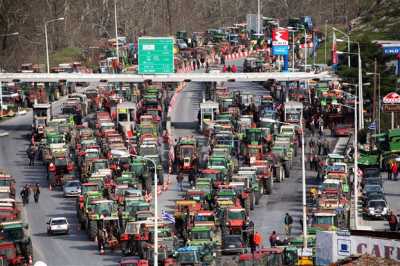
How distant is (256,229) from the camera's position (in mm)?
99750

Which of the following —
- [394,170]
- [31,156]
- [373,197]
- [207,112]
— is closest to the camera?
[373,197]

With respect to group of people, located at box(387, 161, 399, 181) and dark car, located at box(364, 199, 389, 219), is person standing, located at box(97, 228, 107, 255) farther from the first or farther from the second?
group of people, located at box(387, 161, 399, 181)

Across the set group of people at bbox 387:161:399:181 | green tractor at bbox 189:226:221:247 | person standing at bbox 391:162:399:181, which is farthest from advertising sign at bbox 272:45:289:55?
green tractor at bbox 189:226:221:247

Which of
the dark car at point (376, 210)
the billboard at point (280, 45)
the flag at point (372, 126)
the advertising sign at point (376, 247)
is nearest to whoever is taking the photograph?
the advertising sign at point (376, 247)

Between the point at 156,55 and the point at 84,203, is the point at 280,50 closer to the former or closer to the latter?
the point at 156,55

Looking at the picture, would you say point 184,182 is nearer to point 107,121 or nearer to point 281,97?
point 107,121

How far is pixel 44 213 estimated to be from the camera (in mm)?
107750

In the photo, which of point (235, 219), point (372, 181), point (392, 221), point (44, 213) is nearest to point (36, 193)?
point (44, 213)

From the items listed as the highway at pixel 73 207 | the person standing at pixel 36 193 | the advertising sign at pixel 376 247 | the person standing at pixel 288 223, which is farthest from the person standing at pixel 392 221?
the advertising sign at pixel 376 247

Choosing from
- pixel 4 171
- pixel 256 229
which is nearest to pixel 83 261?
pixel 256 229

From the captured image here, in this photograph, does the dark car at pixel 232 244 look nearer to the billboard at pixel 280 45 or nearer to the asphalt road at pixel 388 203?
the asphalt road at pixel 388 203

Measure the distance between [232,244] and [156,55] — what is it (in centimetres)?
5107

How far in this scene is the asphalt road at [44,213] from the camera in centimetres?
9269

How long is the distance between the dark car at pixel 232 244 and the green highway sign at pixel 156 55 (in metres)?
48.7
